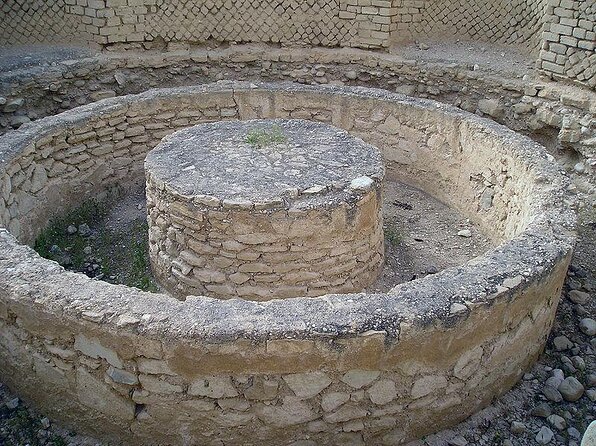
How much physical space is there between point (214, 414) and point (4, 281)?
4.62 feet

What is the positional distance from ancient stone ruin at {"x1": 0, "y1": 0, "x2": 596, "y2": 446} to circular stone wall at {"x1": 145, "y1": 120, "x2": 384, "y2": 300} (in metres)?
0.02

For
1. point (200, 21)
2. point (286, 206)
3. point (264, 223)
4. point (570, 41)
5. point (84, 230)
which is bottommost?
point (84, 230)

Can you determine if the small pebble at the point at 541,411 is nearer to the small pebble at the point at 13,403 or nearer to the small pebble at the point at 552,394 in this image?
the small pebble at the point at 552,394

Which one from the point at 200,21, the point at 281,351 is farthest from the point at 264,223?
the point at 200,21

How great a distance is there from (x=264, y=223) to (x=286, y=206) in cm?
20

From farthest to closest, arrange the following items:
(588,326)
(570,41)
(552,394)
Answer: (570,41), (588,326), (552,394)

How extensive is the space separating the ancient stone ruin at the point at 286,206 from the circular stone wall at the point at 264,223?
2 centimetres

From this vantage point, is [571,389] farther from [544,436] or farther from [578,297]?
[578,297]

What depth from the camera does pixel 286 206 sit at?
446 cm

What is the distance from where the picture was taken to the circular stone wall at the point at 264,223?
4457mm

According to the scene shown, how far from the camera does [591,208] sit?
6.38m

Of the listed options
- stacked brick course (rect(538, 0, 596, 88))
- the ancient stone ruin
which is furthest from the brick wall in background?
stacked brick course (rect(538, 0, 596, 88))

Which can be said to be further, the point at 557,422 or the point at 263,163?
the point at 263,163

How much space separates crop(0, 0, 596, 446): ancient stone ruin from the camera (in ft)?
10.7
